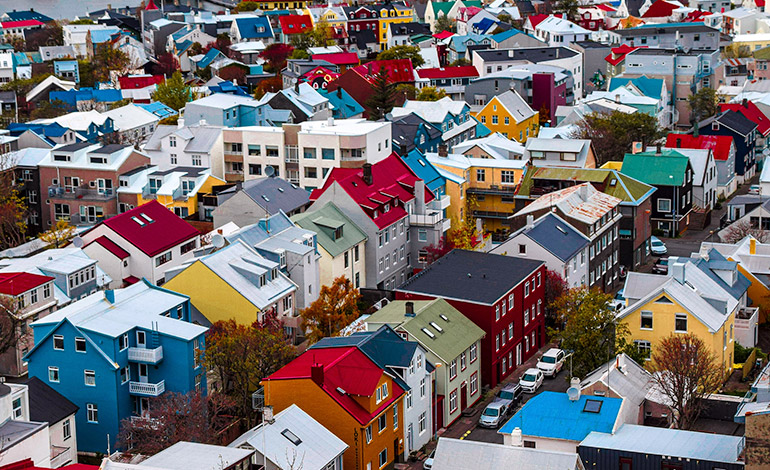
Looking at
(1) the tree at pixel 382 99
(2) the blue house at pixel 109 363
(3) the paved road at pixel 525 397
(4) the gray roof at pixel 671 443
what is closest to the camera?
(4) the gray roof at pixel 671 443

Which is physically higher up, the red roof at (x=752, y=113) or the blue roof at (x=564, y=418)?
the red roof at (x=752, y=113)

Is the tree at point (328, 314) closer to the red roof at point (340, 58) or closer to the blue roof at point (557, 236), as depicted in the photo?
the blue roof at point (557, 236)

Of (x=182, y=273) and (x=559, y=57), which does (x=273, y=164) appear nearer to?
(x=182, y=273)

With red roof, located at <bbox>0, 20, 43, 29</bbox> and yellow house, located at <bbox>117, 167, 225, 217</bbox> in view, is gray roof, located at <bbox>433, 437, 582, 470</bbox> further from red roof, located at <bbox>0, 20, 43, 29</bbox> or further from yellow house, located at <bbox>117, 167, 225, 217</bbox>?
red roof, located at <bbox>0, 20, 43, 29</bbox>

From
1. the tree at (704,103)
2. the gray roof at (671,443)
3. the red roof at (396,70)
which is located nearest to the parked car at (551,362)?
the gray roof at (671,443)

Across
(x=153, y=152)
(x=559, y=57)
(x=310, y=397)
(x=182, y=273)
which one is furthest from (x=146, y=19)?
(x=310, y=397)

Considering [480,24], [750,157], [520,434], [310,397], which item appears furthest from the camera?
[480,24]
